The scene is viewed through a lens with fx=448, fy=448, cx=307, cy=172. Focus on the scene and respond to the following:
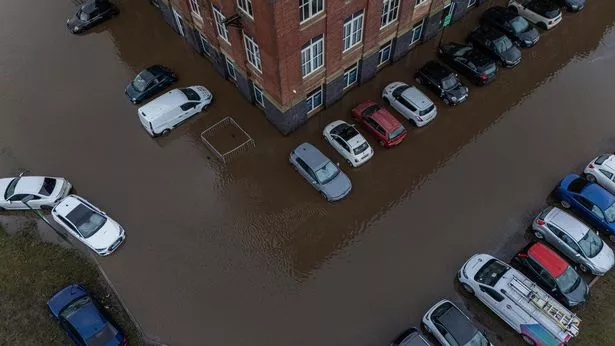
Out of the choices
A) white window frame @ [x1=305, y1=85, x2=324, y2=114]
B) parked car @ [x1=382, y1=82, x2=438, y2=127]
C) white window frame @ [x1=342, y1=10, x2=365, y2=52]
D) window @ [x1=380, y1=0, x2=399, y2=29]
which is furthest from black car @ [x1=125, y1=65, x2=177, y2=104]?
parked car @ [x1=382, y1=82, x2=438, y2=127]

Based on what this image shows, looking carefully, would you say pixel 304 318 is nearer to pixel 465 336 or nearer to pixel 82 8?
pixel 465 336

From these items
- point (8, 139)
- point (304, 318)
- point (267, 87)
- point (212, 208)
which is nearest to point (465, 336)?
point (304, 318)

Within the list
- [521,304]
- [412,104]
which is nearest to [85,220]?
[412,104]

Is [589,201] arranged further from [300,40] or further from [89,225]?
[89,225]

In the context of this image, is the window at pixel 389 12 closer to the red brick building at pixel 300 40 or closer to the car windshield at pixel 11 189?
the red brick building at pixel 300 40

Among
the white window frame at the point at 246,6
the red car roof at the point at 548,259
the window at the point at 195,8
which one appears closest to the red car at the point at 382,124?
the white window frame at the point at 246,6

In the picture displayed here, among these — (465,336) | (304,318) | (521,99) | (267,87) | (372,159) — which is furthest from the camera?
(521,99)
